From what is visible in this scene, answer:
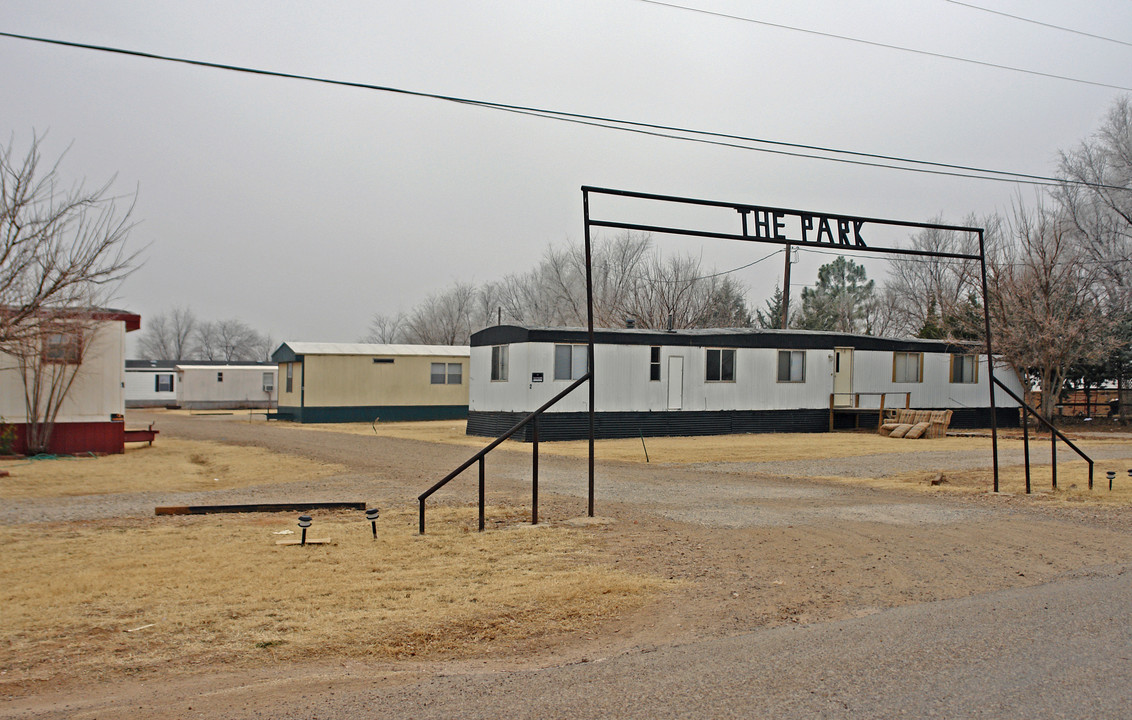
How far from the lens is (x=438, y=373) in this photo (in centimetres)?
3403

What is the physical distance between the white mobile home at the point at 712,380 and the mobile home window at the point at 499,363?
0.03 m

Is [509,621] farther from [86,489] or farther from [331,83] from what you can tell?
[86,489]

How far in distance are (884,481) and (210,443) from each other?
16241mm

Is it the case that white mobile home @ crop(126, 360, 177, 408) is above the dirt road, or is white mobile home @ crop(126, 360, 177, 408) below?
above

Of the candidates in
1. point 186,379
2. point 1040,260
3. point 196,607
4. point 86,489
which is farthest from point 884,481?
point 186,379

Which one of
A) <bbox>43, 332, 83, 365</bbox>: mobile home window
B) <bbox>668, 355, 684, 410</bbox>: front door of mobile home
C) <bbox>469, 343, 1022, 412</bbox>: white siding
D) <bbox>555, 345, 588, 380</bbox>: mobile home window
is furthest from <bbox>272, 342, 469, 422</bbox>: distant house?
<bbox>43, 332, 83, 365</bbox>: mobile home window

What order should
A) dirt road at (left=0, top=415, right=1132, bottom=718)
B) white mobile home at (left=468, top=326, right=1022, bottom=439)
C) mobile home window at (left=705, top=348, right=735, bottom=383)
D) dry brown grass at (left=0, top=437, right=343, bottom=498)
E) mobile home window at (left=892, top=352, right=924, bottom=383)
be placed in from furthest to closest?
mobile home window at (left=892, top=352, right=924, bottom=383)
mobile home window at (left=705, top=348, right=735, bottom=383)
white mobile home at (left=468, top=326, right=1022, bottom=439)
dry brown grass at (left=0, top=437, right=343, bottom=498)
dirt road at (left=0, top=415, right=1132, bottom=718)

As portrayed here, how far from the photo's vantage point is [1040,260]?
2761cm

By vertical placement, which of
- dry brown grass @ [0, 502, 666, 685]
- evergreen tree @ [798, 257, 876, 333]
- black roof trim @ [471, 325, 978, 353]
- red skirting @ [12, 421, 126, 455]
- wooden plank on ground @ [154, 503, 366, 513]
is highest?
evergreen tree @ [798, 257, 876, 333]

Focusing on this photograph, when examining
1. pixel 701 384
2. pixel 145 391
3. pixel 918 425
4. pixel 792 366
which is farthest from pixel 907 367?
pixel 145 391

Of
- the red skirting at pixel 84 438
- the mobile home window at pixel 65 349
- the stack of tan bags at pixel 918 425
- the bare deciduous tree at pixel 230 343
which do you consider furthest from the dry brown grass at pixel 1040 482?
the bare deciduous tree at pixel 230 343

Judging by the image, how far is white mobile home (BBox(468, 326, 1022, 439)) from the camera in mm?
22859

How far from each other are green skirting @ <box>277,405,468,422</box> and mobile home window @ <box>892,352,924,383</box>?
16.2 meters

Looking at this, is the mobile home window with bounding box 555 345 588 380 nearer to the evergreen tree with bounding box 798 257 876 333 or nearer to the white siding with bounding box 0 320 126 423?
the white siding with bounding box 0 320 126 423
